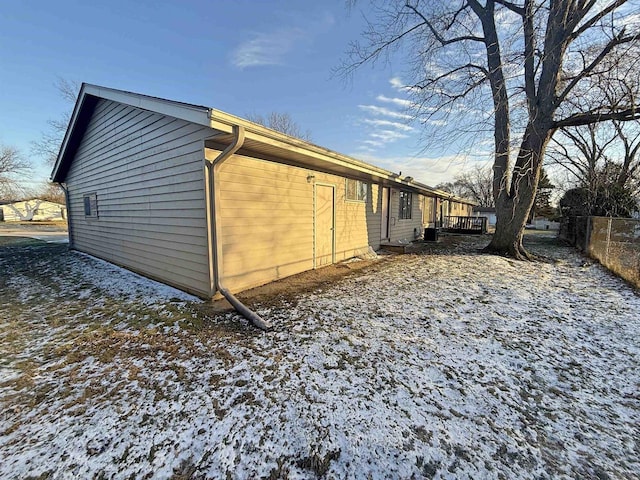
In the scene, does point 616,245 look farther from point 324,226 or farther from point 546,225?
point 546,225

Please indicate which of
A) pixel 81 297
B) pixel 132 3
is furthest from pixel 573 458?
pixel 132 3

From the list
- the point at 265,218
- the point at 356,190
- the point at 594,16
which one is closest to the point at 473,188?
the point at 594,16

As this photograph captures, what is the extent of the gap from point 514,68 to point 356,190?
5.91 meters

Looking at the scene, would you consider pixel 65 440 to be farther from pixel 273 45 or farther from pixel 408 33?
pixel 408 33

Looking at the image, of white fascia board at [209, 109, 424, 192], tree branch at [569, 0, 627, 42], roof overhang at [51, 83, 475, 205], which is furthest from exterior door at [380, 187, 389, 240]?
tree branch at [569, 0, 627, 42]

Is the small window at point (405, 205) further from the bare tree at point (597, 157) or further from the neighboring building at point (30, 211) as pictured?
the neighboring building at point (30, 211)

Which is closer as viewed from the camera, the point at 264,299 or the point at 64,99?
the point at 264,299

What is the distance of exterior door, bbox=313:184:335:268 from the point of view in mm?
7023

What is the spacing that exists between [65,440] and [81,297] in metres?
3.92

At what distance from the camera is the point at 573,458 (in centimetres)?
183

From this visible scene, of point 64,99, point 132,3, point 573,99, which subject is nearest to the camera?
point 132,3

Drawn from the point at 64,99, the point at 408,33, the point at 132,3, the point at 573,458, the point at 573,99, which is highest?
the point at 64,99

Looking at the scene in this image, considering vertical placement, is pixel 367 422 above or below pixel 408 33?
below

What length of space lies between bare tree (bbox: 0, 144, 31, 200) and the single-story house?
3578cm
